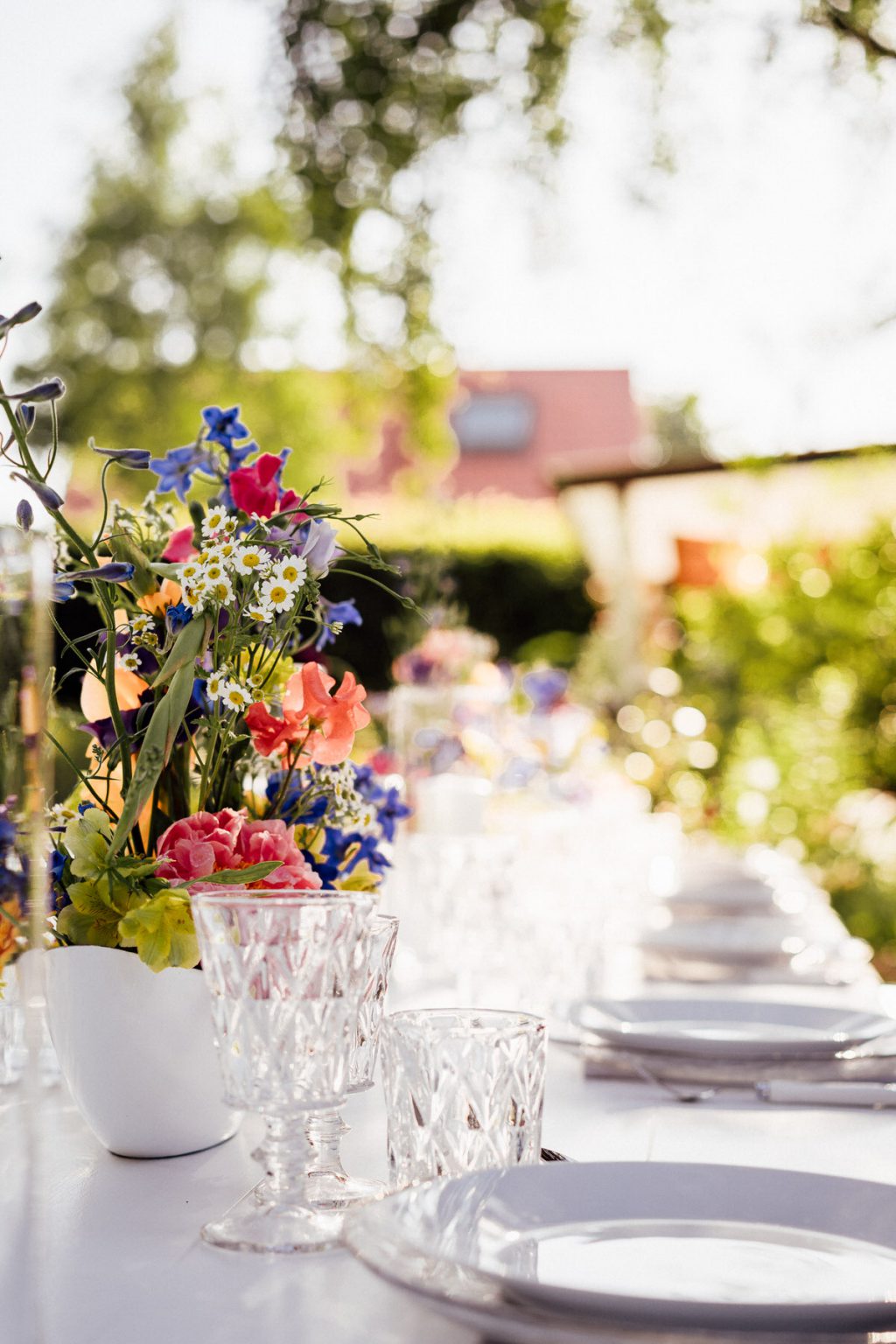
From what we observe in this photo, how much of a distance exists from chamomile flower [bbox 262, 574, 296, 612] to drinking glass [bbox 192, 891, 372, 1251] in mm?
237

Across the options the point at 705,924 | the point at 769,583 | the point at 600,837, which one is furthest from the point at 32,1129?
the point at 769,583

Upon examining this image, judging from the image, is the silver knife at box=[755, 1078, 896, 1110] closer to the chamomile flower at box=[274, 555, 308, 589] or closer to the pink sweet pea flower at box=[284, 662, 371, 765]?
the pink sweet pea flower at box=[284, 662, 371, 765]

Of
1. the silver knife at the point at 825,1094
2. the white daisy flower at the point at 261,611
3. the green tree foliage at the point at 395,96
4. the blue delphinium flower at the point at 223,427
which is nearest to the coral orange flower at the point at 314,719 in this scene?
the white daisy flower at the point at 261,611

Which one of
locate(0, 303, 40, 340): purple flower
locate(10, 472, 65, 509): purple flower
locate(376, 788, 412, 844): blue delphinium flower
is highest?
locate(0, 303, 40, 340): purple flower

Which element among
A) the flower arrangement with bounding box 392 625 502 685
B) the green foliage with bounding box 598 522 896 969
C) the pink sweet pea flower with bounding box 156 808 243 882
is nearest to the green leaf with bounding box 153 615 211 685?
the pink sweet pea flower with bounding box 156 808 243 882

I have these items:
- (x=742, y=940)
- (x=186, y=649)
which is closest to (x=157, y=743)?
(x=186, y=649)

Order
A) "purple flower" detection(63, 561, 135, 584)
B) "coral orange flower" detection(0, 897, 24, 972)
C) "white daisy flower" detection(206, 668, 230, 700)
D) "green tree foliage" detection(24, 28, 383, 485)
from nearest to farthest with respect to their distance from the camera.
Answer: "coral orange flower" detection(0, 897, 24, 972)
"purple flower" detection(63, 561, 135, 584)
"white daisy flower" detection(206, 668, 230, 700)
"green tree foliage" detection(24, 28, 383, 485)

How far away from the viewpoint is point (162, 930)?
3.05 feet

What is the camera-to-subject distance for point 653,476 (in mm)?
8102

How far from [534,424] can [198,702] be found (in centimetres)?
2587

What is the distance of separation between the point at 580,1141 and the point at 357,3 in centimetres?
492

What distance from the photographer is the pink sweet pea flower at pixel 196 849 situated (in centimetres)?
97

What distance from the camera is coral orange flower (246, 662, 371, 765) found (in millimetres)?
1074

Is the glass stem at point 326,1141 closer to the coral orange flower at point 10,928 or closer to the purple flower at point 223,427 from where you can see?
the coral orange flower at point 10,928
